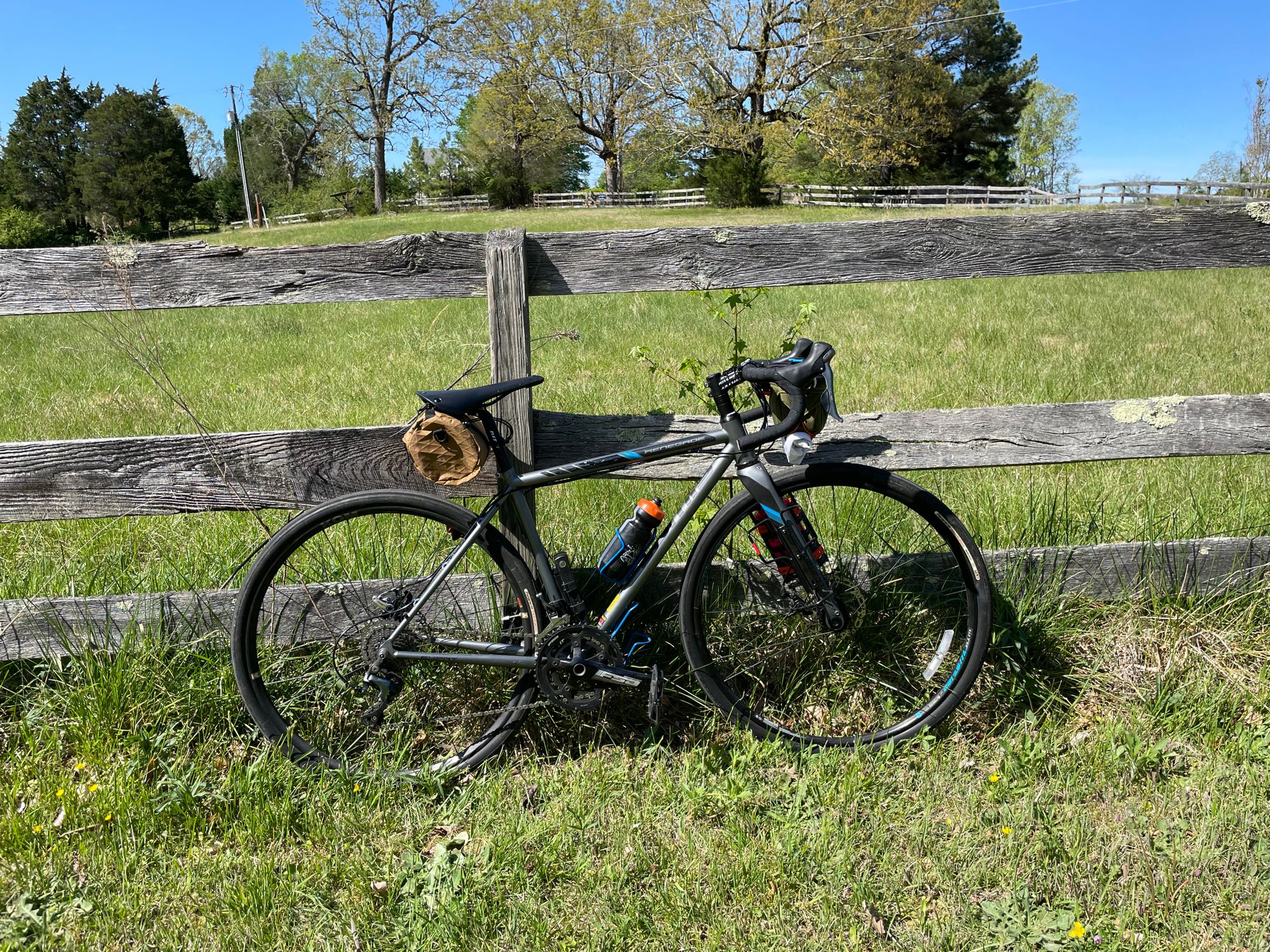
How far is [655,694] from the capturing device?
282 centimetres

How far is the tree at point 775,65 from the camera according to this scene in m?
40.4

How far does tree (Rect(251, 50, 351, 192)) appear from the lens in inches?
2522

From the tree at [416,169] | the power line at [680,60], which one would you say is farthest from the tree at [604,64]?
the tree at [416,169]

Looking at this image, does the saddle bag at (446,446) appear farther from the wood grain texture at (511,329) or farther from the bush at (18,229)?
the bush at (18,229)

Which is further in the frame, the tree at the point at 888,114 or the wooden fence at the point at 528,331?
the tree at the point at 888,114

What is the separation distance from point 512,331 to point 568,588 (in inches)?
34.7

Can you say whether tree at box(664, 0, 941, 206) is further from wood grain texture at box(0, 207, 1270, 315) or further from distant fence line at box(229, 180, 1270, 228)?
wood grain texture at box(0, 207, 1270, 315)

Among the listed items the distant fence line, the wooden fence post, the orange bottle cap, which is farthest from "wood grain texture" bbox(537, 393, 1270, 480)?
the distant fence line

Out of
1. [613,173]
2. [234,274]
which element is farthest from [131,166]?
[234,274]

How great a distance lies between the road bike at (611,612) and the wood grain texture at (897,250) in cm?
42

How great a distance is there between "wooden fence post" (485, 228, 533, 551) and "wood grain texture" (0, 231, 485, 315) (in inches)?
4.8

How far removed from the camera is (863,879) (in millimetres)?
2400

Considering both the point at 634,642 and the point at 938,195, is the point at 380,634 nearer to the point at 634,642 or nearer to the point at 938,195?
the point at 634,642

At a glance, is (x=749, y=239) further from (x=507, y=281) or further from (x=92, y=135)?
(x=92, y=135)
